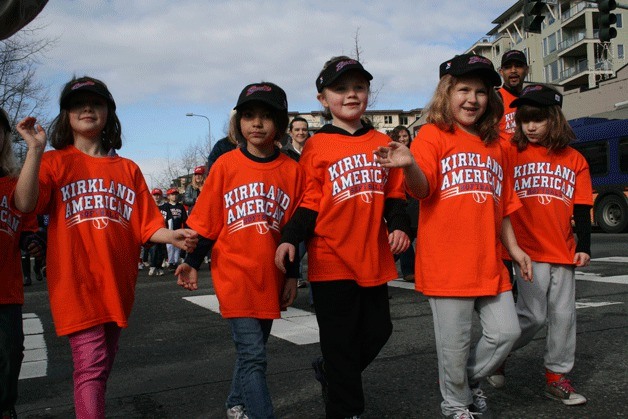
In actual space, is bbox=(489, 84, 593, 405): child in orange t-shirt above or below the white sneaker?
above

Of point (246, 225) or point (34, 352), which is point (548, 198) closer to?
point (246, 225)

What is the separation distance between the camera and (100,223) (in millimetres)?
2908

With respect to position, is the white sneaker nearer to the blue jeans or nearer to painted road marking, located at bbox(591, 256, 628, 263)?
the blue jeans

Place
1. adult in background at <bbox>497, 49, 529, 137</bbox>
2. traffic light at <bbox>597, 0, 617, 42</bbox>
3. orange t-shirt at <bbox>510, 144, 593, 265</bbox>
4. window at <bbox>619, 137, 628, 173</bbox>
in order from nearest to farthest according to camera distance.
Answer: orange t-shirt at <bbox>510, 144, 593, 265</bbox>
adult in background at <bbox>497, 49, 529, 137</bbox>
traffic light at <bbox>597, 0, 617, 42</bbox>
window at <bbox>619, 137, 628, 173</bbox>

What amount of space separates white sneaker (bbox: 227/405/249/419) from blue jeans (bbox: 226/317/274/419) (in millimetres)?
92

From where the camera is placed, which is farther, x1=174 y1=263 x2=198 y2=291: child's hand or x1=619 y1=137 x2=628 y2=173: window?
x1=619 y1=137 x2=628 y2=173: window

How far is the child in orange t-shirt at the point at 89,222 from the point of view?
2742mm

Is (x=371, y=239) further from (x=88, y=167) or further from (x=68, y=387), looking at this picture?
(x=68, y=387)

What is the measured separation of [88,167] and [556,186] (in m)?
2.52

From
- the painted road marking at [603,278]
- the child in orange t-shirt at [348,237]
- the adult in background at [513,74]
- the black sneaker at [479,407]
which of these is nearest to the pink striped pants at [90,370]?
the child in orange t-shirt at [348,237]

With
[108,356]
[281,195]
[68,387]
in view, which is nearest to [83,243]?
[108,356]

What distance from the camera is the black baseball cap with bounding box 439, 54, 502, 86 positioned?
10.2ft

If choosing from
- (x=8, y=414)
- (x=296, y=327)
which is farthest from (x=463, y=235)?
(x=296, y=327)

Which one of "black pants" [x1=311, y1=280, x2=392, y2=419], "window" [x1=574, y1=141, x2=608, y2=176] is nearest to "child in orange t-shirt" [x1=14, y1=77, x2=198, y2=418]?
"black pants" [x1=311, y1=280, x2=392, y2=419]
